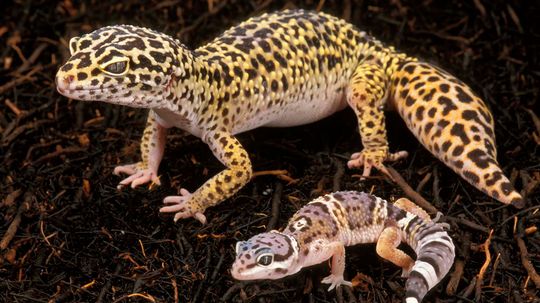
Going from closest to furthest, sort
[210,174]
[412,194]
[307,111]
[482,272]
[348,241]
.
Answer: [482,272] < [348,241] < [412,194] < [210,174] < [307,111]

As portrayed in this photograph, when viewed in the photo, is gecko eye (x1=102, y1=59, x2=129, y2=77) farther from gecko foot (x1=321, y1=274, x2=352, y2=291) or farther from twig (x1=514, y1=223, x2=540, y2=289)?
twig (x1=514, y1=223, x2=540, y2=289)

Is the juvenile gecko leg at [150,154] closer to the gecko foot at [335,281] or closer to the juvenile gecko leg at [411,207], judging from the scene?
the gecko foot at [335,281]

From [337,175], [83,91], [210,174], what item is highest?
[83,91]

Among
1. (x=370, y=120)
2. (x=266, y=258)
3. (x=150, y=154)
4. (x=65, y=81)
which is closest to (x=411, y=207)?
(x=370, y=120)

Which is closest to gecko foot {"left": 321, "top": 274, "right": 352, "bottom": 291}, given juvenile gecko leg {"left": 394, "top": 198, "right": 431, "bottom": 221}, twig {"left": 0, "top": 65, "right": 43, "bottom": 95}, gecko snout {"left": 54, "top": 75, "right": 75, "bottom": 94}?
juvenile gecko leg {"left": 394, "top": 198, "right": 431, "bottom": 221}

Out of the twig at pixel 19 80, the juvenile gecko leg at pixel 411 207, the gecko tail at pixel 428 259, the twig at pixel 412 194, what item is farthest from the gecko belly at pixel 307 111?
the twig at pixel 19 80

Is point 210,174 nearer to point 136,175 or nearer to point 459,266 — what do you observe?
point 136,175
